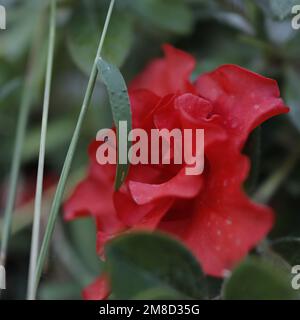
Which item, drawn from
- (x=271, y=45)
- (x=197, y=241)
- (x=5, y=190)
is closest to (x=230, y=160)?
(x=197, y=241)

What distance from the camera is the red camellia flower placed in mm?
398

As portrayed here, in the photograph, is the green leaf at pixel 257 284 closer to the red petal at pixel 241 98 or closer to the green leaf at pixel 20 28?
the red petal at pixel 241 98

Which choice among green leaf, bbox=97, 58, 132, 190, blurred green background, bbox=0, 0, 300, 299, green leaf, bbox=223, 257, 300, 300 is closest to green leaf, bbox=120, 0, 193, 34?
blurred green background, bbox=0, 0, 300, 299

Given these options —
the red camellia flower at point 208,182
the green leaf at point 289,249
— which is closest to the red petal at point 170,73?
the red camellia flower at point 208,182

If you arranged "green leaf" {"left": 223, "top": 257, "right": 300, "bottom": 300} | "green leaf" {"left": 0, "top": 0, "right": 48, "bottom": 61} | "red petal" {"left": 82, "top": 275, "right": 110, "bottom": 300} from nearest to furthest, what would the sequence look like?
"green leaf" {"left": 223, "top": 257, "right": 300, "bottom": 300}
"red petal" {"left": 82, "top": 275, "right": 110, "bottom": 300}
"green leaf" {"left": 0, "top": 0, "right": 48, "bottom": 61}

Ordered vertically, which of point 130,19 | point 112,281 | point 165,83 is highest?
point 130,19

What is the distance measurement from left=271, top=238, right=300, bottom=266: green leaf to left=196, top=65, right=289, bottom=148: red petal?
0.30 ft

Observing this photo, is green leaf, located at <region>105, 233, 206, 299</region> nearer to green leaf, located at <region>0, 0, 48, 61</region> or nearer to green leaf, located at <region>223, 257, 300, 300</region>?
green leaf, located at <region>223, 257, 300, 300</region>

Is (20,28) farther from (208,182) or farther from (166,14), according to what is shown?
(208,182)

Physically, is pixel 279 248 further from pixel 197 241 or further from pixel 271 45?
pixel 271 45

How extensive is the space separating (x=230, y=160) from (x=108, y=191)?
0.14 meters

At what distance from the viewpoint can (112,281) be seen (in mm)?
367

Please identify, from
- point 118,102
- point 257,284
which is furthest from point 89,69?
point 257,284

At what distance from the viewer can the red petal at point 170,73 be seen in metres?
0.50
